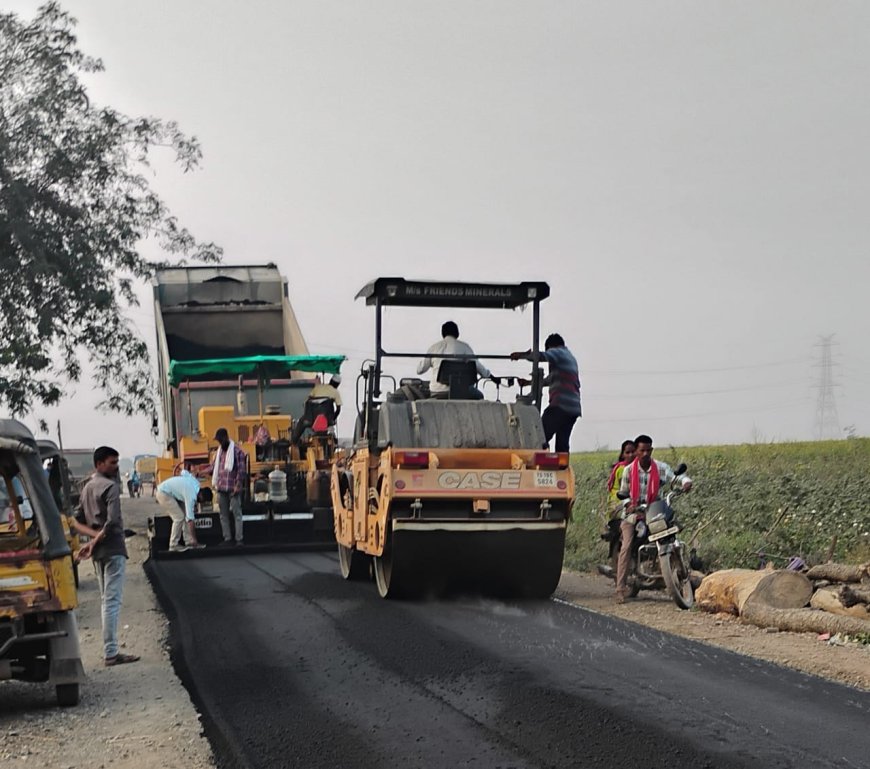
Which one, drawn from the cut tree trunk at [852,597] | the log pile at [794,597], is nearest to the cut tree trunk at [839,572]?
the log pile at [794,597]

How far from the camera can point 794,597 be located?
10.8 metres

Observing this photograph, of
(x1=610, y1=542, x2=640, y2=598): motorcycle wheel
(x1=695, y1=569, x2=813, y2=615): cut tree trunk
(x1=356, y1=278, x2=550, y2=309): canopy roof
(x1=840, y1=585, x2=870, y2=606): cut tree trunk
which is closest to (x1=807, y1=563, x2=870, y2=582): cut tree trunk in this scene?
(x1=695, y1=569, x2=813, y2=615): cut tree trunk

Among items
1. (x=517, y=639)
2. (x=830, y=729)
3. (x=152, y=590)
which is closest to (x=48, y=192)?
(x=152, y=590)

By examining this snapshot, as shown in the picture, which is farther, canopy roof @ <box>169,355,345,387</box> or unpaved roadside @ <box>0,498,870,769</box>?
canopy roof @ <box>169,355,345,387</box>

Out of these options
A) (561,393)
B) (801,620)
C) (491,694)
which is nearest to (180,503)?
(561,393)

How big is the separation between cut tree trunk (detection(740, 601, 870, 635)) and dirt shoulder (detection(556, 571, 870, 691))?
0.08m

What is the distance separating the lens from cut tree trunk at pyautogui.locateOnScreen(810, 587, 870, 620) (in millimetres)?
10430

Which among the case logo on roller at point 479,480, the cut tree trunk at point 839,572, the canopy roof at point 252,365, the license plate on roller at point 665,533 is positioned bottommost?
the cut tree trunk at point 839,572

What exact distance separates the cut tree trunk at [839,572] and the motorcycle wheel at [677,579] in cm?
112

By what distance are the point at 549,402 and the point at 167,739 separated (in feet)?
21.6

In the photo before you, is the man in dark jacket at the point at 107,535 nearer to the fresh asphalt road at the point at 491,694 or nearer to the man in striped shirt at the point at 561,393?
the fresh asphalt road at the point at 491,694

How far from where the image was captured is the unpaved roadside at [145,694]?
648 centimetres

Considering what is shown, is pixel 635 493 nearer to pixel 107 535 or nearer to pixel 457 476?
pixel 457 476

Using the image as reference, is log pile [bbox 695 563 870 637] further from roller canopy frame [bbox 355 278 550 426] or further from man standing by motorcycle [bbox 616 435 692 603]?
roller canopy frame [bbox 355 278 550 426]
